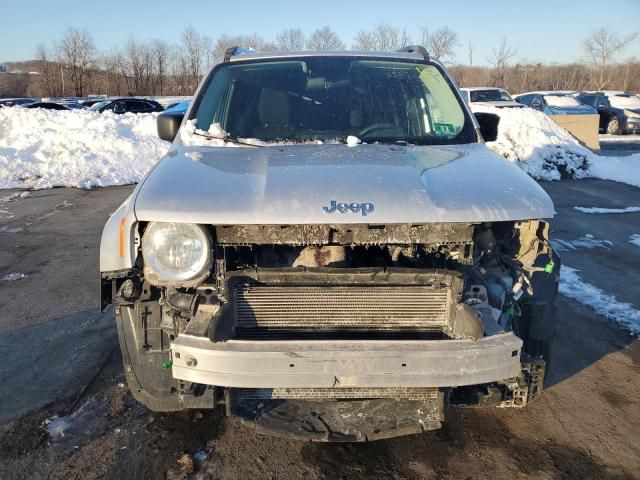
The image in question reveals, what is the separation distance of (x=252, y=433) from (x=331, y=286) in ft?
3.50

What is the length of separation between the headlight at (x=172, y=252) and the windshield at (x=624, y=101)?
27.9 meters

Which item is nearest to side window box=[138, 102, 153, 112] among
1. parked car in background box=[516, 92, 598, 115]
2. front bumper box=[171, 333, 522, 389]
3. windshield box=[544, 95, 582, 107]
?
parked car in background box=[516, 92, 598, 115]

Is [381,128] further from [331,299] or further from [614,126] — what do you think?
[614,126]

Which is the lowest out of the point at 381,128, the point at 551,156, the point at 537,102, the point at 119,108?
the point at 551,156

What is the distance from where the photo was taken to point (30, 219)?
313 inches

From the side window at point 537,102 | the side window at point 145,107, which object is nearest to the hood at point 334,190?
the side window at point 537,102

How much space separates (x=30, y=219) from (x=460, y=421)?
7.32m

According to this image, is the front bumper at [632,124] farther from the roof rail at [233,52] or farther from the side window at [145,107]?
the roof rail at [233,52]

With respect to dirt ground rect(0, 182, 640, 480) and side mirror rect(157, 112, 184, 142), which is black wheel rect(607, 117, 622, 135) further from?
side mirror rect(157, 112, 184, 142)

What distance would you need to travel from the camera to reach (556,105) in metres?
21.8

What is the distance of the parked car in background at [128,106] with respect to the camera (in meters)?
21.3

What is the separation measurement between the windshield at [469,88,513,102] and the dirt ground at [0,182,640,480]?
15717 mm

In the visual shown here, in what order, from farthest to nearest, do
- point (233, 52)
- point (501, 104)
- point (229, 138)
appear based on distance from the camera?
point (501, 104) < point (233, 52) < point (229, 138)

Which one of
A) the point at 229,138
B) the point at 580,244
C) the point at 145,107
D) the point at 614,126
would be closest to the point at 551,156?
the point at 580,244
